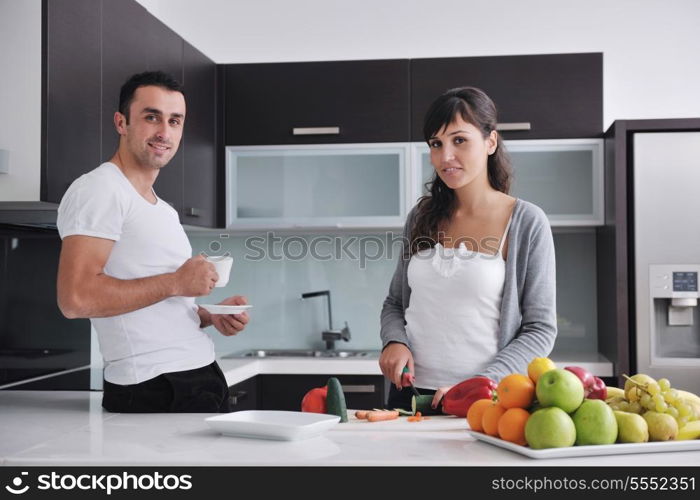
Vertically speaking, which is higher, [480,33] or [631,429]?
[480,33]

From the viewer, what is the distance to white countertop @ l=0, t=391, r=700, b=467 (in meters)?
1.28

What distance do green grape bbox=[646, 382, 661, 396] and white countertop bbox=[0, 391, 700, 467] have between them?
106mm

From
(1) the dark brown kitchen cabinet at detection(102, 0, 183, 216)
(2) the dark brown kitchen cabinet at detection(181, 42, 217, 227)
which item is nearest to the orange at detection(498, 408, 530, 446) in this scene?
(1) the dark brown kitchen cabinet at detection(102, 0, 183, 216)

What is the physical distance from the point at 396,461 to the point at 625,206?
2.27 metres

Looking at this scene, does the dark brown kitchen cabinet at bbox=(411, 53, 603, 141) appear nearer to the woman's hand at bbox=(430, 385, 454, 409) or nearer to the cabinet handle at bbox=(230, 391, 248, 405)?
the cabinet handle at bbox=(230, 391, 248, 405)

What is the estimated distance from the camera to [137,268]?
186cm

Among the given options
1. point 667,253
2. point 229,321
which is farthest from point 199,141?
point 667,253

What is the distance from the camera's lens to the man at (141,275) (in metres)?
1.74

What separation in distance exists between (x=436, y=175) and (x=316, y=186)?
1.45 metres

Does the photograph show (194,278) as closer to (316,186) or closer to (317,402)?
(317,402)

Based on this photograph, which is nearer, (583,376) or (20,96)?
(583,376)

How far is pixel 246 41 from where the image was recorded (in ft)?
12.9

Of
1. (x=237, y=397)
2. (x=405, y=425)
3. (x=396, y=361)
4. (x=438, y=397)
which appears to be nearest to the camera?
(x=405, y=425)
